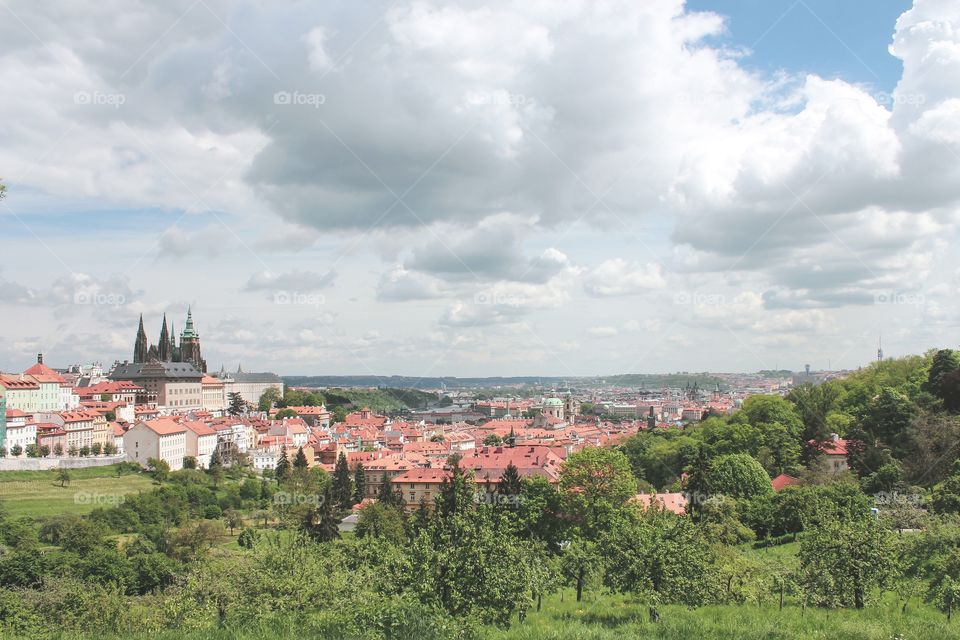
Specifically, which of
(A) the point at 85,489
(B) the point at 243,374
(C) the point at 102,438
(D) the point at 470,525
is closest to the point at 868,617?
(D) the point at 470,525

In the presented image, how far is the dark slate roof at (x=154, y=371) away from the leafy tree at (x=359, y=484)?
208 feet

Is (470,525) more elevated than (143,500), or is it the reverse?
(470,525)

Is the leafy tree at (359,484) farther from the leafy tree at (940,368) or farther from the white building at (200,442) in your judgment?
the leafy tree at (940,368)

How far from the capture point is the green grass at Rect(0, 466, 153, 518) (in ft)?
183

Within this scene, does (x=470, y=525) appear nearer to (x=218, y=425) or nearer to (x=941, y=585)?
(x=941, y=585)

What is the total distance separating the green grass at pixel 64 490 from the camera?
55688mm

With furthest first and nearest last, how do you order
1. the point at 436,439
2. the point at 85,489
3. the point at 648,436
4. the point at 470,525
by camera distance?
the point at 436,439 → the point at 648,436 → the point at 85,489 → the point at 470,525

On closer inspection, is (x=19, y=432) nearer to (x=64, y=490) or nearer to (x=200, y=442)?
(x=64, y=490)

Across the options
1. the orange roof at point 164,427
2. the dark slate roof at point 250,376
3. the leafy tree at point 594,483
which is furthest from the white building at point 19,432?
the dark slate roof at point 250,376

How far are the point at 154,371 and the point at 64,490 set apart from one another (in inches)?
2553

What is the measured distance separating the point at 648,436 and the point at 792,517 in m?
49.3

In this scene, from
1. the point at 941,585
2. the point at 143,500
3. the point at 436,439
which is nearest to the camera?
the point at 941,585

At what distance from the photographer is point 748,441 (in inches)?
2147

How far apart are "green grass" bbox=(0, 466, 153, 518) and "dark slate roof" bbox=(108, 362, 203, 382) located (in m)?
52.2
